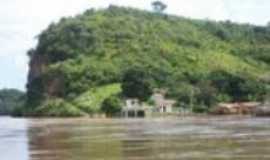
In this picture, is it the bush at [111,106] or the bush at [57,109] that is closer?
the bush at [111,106]

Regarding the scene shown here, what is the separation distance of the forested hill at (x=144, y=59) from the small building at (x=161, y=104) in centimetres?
263

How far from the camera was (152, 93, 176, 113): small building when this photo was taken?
93.8m

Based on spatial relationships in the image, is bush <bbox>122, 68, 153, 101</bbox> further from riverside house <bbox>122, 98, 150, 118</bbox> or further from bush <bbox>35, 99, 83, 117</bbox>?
bush <bbox>35, 99, 83, 117</bbox>

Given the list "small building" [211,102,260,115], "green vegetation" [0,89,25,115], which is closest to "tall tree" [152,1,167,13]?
"green vegetation" [0,89,25,115]

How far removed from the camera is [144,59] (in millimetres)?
109688

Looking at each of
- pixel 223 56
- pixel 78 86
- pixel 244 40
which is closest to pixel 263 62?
pixel 223 56

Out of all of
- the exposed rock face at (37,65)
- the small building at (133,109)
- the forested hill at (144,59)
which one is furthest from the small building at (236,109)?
the exposed rock face at (37,65)

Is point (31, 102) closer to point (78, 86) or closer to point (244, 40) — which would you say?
point (78, 86)

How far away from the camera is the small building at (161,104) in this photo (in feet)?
308

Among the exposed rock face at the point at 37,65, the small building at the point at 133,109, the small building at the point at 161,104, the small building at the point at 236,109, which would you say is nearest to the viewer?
the small building at the point at 236,109

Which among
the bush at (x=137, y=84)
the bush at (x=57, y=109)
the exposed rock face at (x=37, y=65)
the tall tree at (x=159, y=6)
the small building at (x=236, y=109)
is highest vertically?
the tall tree at (x=159, y=6)

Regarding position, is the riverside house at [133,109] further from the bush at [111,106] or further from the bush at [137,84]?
the bush at [137,84]

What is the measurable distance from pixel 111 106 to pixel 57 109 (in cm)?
855

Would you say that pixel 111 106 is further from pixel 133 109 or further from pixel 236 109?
pixel 236 109
